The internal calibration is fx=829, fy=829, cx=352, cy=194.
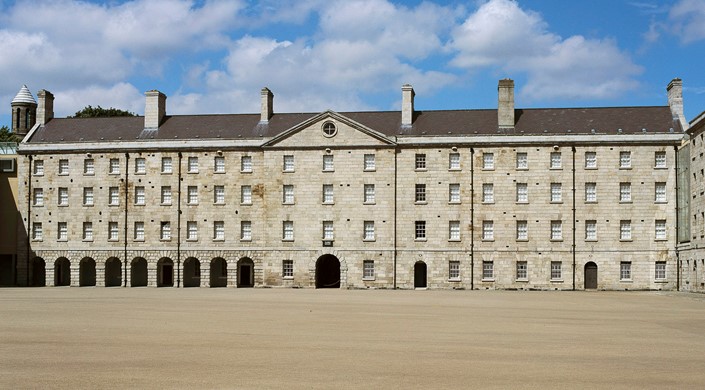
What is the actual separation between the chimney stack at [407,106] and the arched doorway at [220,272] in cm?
1796

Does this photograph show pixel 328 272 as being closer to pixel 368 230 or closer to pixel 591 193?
pixel 368 230

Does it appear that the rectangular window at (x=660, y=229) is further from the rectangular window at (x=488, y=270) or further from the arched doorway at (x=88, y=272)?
the arched doorway at (x=88, y=272)

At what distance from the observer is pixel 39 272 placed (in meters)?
66.9

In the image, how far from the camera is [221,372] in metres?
15.8

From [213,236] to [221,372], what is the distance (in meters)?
47.9

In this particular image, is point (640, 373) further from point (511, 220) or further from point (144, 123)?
point (144, 123)

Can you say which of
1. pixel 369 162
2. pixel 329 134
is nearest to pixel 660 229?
pixel 369 162

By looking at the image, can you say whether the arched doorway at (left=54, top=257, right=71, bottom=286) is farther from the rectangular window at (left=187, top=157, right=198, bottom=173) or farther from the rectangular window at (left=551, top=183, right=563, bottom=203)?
the rectangular window at (left=551, top=183, right=563, bottom=203)

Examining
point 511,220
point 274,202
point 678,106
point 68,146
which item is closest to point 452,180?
point 511,220

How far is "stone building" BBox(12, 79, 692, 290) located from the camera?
5900 centimetres

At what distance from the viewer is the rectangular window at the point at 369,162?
6119 cm

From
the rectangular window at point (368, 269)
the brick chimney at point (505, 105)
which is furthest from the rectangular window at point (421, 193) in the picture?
the brick chimney at point (505, 105)

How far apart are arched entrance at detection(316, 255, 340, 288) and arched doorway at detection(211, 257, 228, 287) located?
7624mm

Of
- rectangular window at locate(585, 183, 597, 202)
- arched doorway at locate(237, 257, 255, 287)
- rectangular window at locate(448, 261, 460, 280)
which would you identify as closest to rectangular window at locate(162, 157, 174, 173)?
arched doorway at locate(237, 257, 255, 287)
